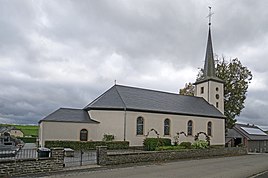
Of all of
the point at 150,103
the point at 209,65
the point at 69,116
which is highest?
the point at 209,65

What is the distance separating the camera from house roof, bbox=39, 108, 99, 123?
2837 cm

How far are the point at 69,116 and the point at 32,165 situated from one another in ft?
54.2

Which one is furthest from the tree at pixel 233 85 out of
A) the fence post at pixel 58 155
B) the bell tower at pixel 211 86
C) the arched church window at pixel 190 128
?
the fence post at pixel 58 155

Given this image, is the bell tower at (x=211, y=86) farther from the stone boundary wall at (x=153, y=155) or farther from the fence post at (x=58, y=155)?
the fence post at (x=58, y=155)

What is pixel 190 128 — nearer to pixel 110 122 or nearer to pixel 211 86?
pixel 211 86

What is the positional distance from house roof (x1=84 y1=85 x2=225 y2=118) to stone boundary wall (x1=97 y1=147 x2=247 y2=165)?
8.71 m

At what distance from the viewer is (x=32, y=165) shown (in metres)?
13.4

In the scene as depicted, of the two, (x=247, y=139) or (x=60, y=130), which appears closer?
(x=60, y=130)

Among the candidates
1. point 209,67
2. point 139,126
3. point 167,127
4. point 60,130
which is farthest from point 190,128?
point 60,130

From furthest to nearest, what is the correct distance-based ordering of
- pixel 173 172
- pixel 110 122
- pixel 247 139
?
pixel 247 139 < pixel 110 122 < pixel 173 172

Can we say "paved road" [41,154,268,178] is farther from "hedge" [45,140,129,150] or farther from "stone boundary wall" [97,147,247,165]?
"hedge" [45,140,129,150]

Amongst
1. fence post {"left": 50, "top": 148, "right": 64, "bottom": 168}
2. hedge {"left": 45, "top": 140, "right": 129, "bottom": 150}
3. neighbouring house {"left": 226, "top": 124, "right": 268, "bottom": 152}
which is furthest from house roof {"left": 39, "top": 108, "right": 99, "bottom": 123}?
neighbouring house {"left": 226, "top": 124, "right": 268, "bottom": 152}

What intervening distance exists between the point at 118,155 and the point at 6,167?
7200mm

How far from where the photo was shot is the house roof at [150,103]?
3181 centimetres
